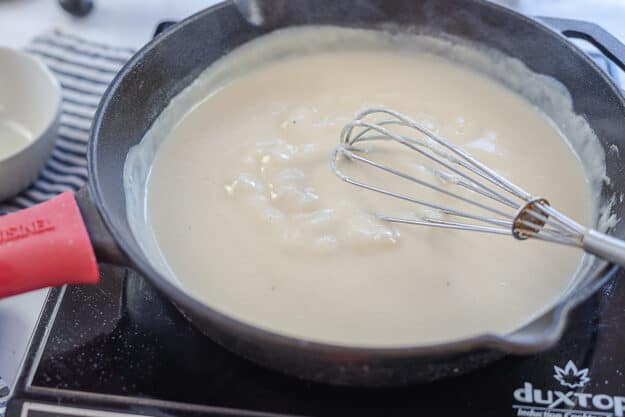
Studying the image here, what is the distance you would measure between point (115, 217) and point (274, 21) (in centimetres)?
55

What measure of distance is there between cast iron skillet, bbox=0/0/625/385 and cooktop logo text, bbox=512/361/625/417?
0.31 feet

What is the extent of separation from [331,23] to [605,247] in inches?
27.7

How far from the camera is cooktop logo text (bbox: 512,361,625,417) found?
84 centimetres

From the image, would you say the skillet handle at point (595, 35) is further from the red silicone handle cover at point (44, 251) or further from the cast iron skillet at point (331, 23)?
the red silicone handle cover at point (44, 251)

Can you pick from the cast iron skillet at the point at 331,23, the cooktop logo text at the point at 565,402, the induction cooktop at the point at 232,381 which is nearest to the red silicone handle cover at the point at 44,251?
the cast iron skillet at the point at 331,23

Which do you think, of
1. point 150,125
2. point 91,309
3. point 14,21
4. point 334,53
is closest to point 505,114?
point 334,53

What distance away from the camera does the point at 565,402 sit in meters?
0.85

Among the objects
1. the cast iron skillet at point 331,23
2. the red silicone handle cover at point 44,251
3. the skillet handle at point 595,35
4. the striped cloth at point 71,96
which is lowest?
the striped cloth at point 71,96

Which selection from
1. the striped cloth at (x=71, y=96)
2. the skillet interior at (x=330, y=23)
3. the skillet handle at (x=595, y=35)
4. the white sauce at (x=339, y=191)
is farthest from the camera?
the striped cloth at (x=71, y=96)

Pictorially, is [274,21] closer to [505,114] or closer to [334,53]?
[334,53]

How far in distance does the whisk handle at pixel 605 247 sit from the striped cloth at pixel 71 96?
0.88 m

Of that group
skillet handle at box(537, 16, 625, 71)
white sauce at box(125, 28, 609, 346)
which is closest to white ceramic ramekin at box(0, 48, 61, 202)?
white sauce at box(125, 28, 609, 346)

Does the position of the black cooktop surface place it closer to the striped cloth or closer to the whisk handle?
the whisk handle

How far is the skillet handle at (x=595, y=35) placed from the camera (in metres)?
1.12
